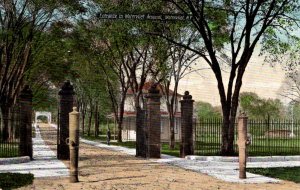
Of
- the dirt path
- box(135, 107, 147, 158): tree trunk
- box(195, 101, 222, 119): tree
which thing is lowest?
the dirt path

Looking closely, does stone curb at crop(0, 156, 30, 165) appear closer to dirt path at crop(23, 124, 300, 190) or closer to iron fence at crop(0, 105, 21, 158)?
iron fence at crop(0, 105, 21, 158)

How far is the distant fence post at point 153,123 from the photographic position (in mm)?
22328

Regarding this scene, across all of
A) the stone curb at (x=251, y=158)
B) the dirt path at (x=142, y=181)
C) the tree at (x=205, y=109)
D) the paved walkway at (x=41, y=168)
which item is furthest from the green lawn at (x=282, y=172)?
the tree at (x=205, y=109)

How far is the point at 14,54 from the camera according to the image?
34.0 metres

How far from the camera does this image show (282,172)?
16.4m

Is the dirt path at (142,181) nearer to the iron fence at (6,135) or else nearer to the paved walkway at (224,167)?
the paved walkway at (224,167)

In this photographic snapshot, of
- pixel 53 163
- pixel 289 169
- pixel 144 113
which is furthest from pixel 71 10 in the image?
pixel 289 169

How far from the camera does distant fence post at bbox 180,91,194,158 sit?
22.4m

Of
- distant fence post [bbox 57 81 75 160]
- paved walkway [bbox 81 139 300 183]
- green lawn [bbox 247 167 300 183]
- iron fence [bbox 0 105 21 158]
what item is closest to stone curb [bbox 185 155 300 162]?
paved walkway [bbox 81 139 300 183]

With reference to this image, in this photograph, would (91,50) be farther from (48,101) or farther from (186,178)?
(48,101)

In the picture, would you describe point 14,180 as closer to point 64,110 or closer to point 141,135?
point 64,110

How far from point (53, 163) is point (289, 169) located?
27.4 ft

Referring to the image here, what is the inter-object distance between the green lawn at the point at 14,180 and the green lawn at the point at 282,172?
701 cm

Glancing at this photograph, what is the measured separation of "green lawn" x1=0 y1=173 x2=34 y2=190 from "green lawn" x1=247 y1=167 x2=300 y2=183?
7006mm
